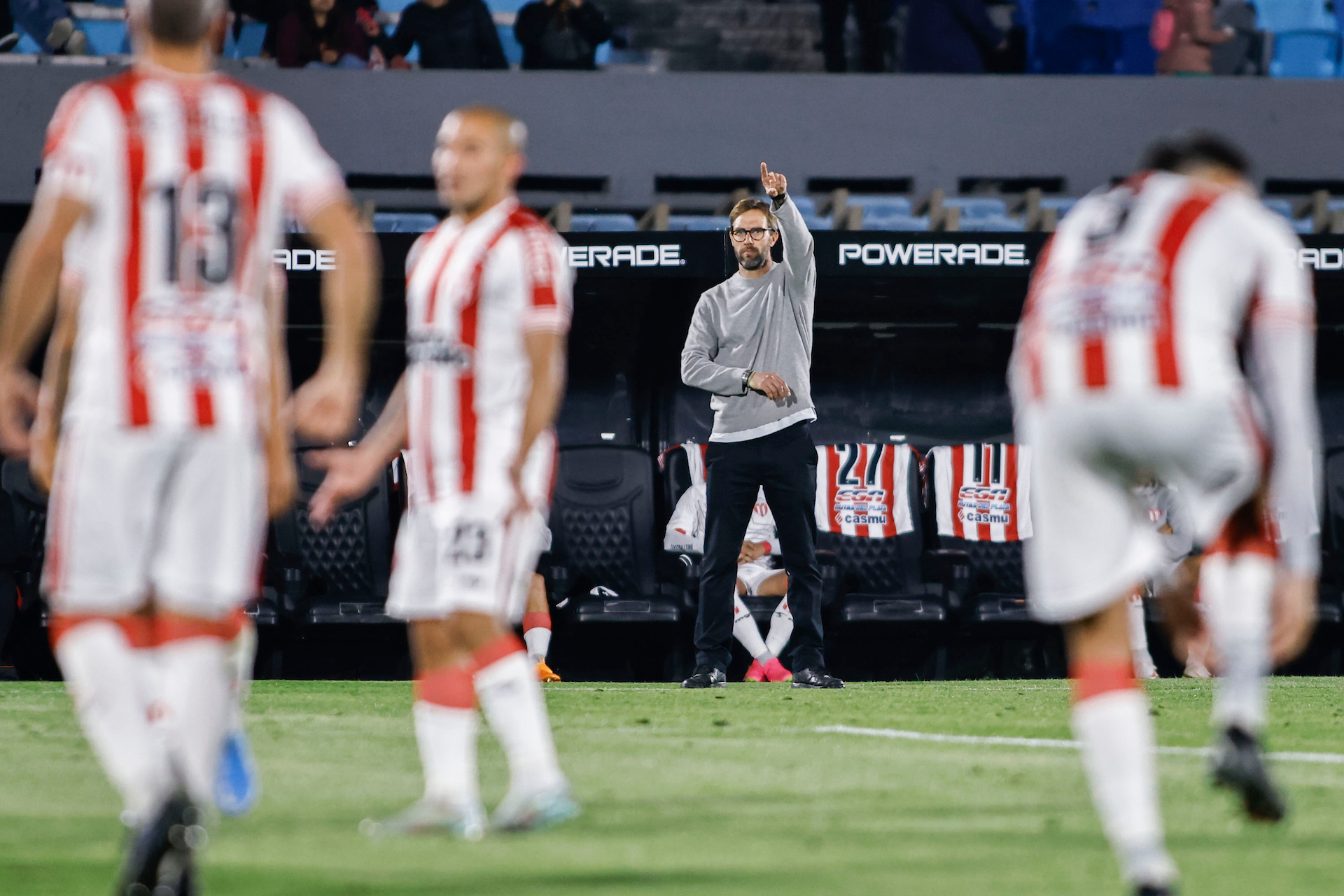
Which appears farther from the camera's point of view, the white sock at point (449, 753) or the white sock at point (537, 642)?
the white sock at point (537, 642)

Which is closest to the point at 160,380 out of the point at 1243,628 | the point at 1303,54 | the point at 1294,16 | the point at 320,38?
the point at 1243,628

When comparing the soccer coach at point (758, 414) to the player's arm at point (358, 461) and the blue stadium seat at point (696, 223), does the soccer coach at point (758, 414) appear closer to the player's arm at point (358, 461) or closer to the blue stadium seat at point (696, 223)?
the player's arm at point (358, 461)

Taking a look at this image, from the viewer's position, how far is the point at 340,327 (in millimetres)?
3535

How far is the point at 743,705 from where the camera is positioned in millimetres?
8352

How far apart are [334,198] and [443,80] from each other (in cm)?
1126

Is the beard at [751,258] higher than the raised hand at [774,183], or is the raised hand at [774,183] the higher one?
the raised hand at [774,183]

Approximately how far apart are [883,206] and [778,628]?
14.0 ft

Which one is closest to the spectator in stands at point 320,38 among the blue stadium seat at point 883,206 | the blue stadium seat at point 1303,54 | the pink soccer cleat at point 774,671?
the blue stadium seat at point 883,206

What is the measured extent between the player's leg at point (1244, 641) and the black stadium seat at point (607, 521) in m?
8.43

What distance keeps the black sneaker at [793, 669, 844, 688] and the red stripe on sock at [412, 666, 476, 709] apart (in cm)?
500

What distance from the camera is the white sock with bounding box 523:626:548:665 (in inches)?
438

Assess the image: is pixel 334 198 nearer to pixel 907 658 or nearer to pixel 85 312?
pixel 85 312

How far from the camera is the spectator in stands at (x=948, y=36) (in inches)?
619

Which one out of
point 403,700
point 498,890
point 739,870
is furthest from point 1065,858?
point 403,700
